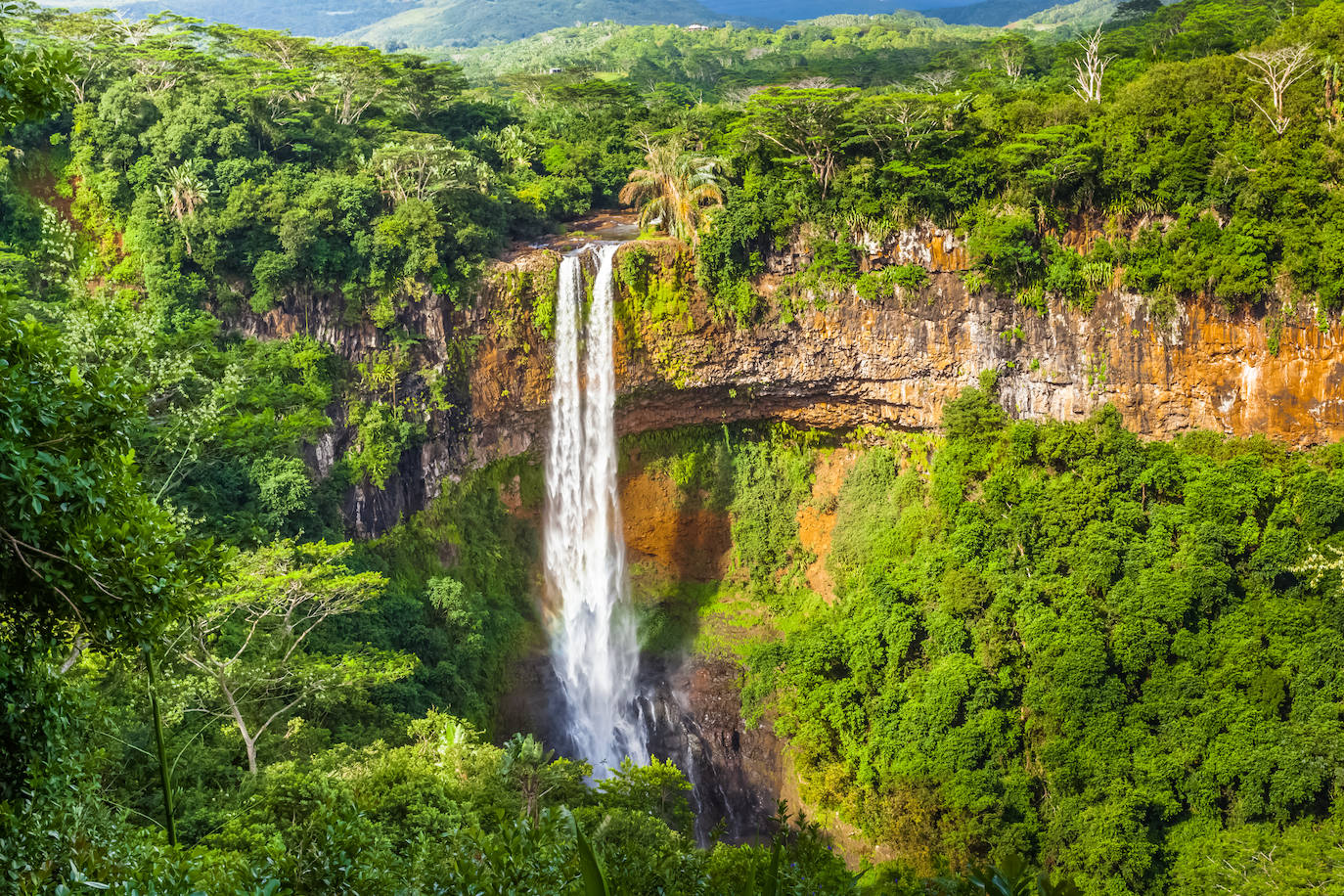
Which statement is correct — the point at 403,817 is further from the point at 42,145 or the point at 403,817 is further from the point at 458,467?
the point at 42,145

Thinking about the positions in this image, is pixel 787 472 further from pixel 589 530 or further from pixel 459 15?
pixel 459 15

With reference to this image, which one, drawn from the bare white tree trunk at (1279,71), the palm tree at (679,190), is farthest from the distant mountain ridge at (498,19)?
the bare white tree trunk at (1279,71)

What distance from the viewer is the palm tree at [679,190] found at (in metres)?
24.8

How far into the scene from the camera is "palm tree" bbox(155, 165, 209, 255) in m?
22.6

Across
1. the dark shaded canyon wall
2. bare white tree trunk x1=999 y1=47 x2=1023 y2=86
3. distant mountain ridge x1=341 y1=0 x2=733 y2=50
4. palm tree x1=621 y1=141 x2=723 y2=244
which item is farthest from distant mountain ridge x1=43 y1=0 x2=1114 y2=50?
the dark shaded canyon wall

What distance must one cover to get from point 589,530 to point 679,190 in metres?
8.95

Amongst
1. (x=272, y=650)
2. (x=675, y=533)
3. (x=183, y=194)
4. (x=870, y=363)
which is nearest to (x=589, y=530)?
(x=675, y=533)

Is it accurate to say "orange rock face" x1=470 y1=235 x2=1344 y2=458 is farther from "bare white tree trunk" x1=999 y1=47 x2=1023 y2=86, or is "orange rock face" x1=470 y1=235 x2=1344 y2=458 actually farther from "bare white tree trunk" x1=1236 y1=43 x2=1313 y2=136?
"bare white tree trunk" x1=999 y1=47 x2=1023 y2=86

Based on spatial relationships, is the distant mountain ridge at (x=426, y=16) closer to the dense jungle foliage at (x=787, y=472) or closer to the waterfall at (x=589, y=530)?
the dense jungle foliage at (x=787, y=472)

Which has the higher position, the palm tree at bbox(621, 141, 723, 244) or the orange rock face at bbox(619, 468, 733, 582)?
the palm tree at bbox(621, 141, 723, 244)

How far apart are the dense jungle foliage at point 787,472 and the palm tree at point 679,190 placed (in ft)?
0.48

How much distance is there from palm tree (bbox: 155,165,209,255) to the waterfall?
835 centimetres

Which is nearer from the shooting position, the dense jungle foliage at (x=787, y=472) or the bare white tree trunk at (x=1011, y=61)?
the dense jungle foliage at (x=787, y=472)

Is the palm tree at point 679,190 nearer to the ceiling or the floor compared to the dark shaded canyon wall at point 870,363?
nearer to the ceiling
